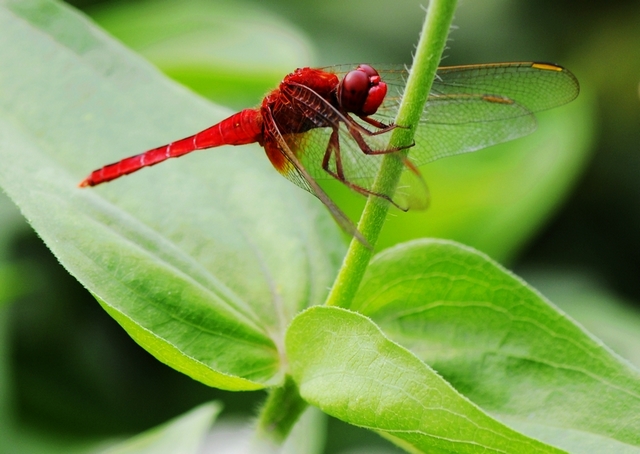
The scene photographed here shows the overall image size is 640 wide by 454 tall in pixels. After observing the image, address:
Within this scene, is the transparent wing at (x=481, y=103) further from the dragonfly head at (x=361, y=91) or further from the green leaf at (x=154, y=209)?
the green leaf at (x=154, y=209)

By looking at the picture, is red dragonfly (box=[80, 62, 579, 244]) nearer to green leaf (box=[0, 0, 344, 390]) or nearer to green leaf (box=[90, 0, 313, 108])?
green leaf (box=[0, 0, 344, 390])

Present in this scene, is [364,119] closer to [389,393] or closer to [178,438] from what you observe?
[389,393]

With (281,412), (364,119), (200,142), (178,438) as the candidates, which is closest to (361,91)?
(364,119)

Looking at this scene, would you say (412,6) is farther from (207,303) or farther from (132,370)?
(207,303)

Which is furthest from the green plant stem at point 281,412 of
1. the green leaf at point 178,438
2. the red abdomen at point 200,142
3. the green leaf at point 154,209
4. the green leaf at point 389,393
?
the red abdomen at point 200,142

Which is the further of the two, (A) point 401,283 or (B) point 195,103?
(B) point 195,103

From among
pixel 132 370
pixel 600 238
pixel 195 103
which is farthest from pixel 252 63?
pixel 600 238

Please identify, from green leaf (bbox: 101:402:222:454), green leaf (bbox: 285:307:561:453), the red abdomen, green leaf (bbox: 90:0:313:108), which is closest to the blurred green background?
green leaf (bbox: 90:0:313:108)
